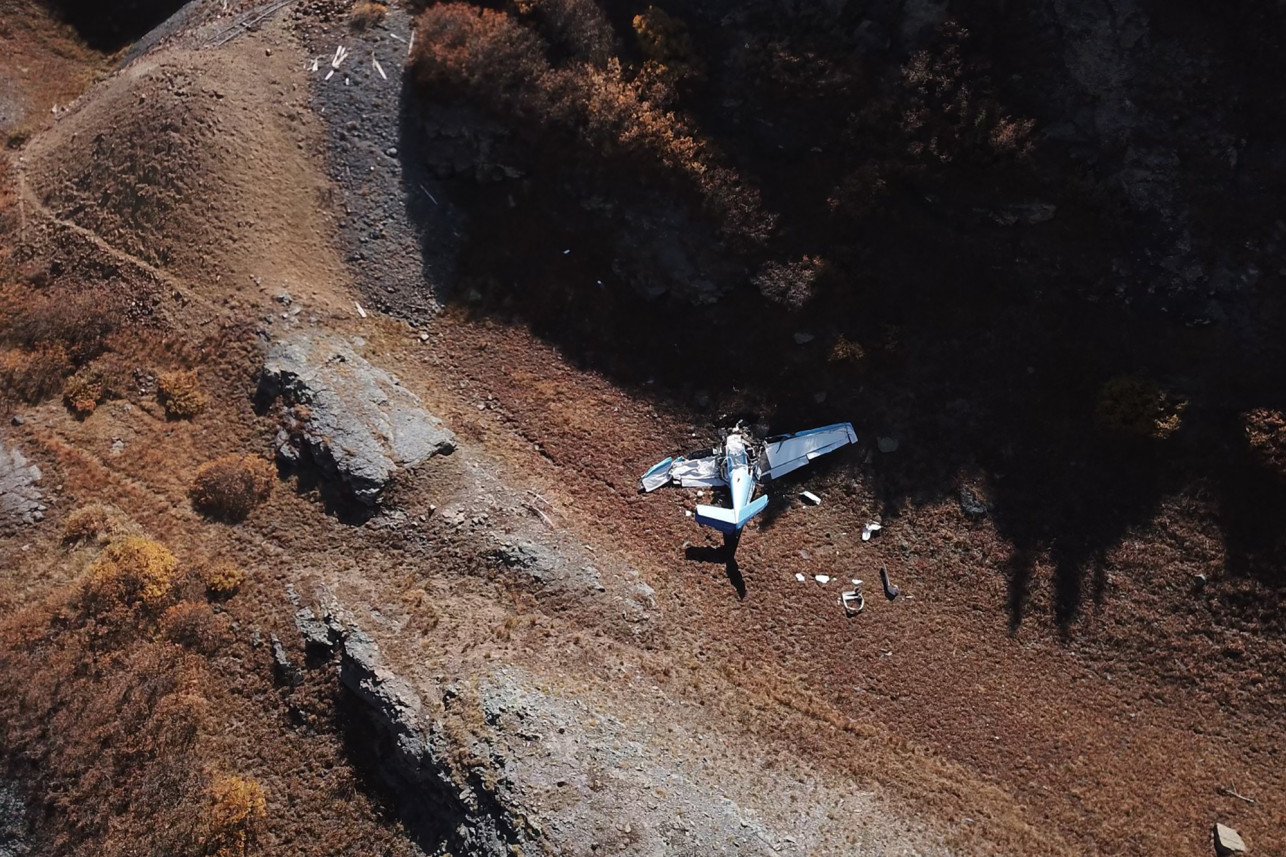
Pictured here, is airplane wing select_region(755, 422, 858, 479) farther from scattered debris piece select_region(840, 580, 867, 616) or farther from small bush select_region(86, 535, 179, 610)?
small bush select_region(86, 535, 179, 610)

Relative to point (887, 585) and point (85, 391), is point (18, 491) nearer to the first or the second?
point (85, 391)

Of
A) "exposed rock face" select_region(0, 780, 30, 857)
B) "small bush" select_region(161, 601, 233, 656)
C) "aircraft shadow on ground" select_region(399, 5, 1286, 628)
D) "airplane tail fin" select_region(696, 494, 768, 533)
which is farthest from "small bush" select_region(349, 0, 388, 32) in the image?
"exposed rock face" select_region(0, 780, 30, 857)

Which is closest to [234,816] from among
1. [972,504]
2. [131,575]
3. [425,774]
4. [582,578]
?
[425,774]

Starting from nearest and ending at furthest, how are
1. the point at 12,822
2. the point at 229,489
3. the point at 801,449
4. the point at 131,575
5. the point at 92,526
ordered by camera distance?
1. the point at 12,822
2. the point at 131,575
3. the point at 92,526
4. the point at 229,489
5. the point at 801,449

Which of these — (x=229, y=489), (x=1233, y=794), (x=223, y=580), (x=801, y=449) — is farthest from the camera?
(x=801, y=449)

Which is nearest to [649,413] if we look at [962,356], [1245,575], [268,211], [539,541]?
[539,541]

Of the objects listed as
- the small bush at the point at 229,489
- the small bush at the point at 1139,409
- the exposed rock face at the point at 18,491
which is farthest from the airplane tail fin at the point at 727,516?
the exposed rock face at the point at 18,491
